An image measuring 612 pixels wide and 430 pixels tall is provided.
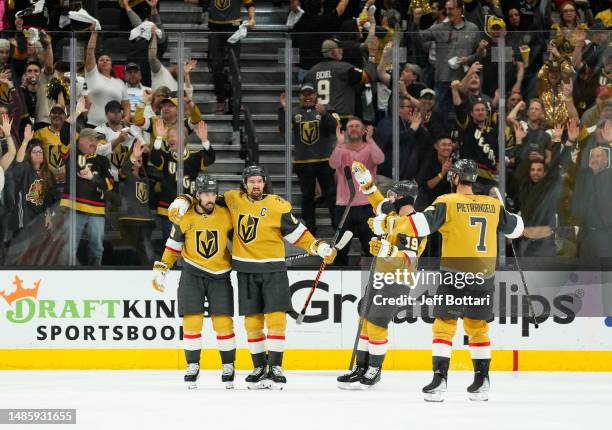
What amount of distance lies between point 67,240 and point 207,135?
1379 mm

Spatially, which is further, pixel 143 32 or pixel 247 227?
pixel 143 32

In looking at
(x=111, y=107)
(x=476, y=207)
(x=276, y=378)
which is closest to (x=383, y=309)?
(x=276, y=378)

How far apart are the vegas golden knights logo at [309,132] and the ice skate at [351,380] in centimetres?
210

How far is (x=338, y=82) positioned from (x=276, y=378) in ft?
8.82

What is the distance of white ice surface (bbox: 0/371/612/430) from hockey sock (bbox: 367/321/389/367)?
8.3 inches

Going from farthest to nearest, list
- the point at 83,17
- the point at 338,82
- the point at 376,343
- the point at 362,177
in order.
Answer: the point at 83,17 < the point at 338,82 < the point at 376,343 < the point at 362,177

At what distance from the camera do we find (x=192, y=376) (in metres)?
8.88

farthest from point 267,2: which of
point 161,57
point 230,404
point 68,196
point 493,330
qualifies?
point 230,404

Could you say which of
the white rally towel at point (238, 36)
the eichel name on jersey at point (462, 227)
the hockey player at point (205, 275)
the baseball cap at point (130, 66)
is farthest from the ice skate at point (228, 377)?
the white rally towel at point (238, 36)

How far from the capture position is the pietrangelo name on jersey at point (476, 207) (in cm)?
819

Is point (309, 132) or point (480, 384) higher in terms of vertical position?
point (309, 132)

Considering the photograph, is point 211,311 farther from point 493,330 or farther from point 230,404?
point 493,330

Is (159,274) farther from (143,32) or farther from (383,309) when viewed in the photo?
(143,32)

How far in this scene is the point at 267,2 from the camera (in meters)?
12.8
